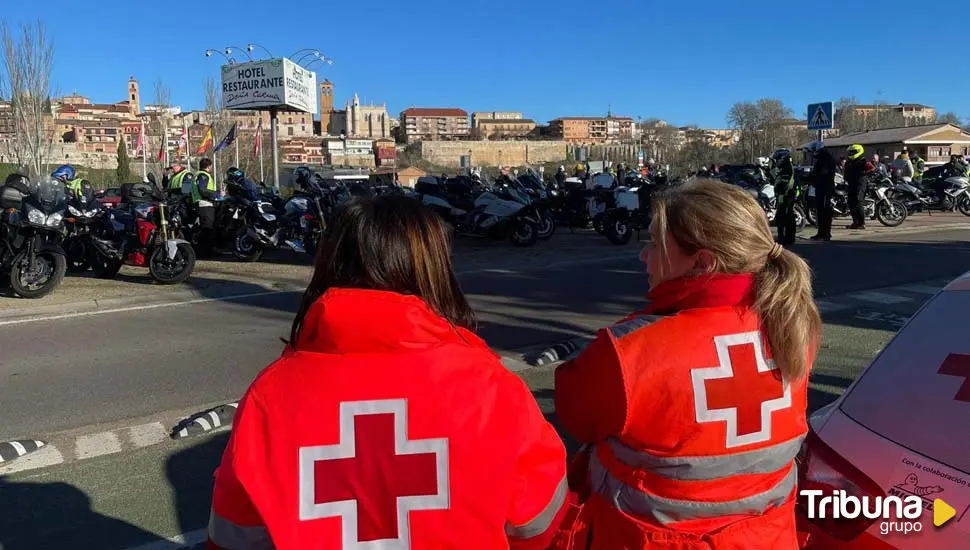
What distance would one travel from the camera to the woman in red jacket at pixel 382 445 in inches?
51.3

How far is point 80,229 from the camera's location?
1070 centimetres

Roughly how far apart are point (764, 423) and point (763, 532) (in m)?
0.25

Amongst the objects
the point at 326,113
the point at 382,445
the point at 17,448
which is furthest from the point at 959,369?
the point at 326,113

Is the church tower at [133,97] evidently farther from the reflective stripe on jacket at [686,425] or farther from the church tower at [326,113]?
the reflective stripe on jacket at [686,425]

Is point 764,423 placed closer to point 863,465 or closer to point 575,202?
point 863,465

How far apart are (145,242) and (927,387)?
10246 mm

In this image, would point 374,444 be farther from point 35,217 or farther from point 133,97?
point 133,97

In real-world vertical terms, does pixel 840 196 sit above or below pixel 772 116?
below

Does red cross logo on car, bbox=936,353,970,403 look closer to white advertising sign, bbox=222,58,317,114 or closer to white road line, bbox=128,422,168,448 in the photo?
white road line, bbox=128,422,168,448

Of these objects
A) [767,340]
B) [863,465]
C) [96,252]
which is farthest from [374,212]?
[96,252]

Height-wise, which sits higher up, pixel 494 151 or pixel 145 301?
pixel 494 151

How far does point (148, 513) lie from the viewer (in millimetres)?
3553

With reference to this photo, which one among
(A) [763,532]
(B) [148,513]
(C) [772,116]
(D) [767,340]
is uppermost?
(C) [772,116]

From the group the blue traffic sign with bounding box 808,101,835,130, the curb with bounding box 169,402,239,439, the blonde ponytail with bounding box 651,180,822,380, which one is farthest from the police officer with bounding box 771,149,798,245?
the blonde ponytail with bounding box 651,180,822,380
